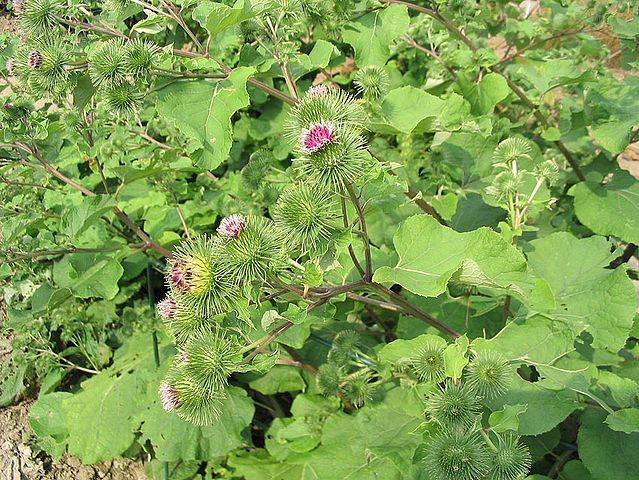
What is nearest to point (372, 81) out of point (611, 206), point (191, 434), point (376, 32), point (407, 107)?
point (407, 107)

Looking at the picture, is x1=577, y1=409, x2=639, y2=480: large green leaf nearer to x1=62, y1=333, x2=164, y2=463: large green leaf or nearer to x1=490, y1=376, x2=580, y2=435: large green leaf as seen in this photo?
x1=490, y1=376, x2=580, y2=435: large green leaf

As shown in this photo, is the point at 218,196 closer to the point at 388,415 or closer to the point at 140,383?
the point at 140,383

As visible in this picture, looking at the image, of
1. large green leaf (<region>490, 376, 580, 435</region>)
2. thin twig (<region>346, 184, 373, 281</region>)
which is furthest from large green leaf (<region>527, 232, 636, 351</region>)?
thin twig (<region>346, 184, 373, 281</region>)

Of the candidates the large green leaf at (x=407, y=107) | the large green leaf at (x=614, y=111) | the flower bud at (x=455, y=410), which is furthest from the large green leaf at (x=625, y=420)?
the large green leaf at (x=614, y=111)

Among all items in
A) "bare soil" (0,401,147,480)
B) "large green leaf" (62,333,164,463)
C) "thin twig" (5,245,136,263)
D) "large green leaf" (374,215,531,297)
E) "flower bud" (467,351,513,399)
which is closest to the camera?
"flower bud" (467,351,513,399)

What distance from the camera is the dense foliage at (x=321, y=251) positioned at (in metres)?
1.36

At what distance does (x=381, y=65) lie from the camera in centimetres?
217

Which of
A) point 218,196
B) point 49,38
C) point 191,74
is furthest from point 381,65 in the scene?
point 49,38

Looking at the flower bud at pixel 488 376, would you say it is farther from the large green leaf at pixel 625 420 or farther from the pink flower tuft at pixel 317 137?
the pink flower tuft at pixel 317 137

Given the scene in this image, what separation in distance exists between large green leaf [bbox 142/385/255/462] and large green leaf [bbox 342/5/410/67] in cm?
128

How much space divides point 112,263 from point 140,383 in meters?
0.51

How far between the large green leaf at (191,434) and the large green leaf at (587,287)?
3.82ft

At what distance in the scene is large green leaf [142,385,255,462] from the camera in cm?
228

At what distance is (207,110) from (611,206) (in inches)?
64.6
